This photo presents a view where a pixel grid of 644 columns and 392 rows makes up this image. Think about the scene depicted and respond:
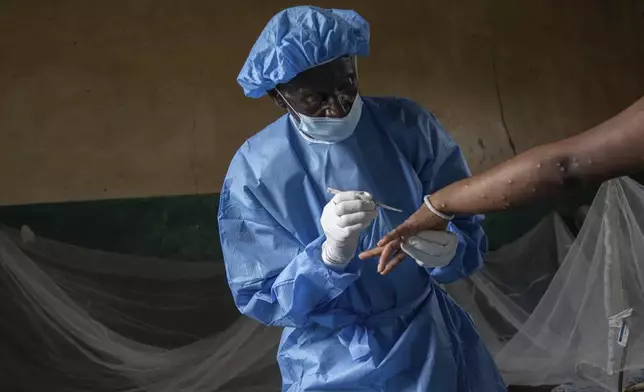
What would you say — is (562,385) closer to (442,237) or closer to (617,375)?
(617,375)

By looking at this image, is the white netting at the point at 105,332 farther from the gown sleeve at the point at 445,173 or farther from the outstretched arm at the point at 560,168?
the outstretched arm at the point at 560,168

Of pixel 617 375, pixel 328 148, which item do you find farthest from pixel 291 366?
pixel 617 375

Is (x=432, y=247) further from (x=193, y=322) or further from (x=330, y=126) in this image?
(x=193, y=322)

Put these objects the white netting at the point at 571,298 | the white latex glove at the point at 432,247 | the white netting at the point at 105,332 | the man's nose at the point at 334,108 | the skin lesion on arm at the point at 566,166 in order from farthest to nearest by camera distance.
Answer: the white netting at the point at 105,332 < the white netting at the point at 571,298 < the man's nose at the point at 334,108 < the white latex glove at the point at 432,247 < the skin lesion on arm at the point at 566,166

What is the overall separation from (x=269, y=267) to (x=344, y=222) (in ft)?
0.72

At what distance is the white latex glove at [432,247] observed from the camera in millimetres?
1190

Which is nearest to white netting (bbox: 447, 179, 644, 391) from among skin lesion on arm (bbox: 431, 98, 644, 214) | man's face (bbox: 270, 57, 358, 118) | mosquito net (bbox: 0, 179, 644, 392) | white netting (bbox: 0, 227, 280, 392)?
mosquito net (bbox: 0, 179, 644, 392)

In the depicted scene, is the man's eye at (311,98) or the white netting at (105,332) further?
the white netting at (105,332)

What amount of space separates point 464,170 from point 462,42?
190 centimetres

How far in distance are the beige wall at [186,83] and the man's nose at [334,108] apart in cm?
158

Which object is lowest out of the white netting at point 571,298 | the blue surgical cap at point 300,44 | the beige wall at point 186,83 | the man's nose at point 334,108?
the white netting at point 571,298

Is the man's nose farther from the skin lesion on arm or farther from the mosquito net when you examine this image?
the mosquito net

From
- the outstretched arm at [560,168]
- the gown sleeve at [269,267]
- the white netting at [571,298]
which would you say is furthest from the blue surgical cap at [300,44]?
the white netting at [571,298]

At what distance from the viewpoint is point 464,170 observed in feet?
4.48
